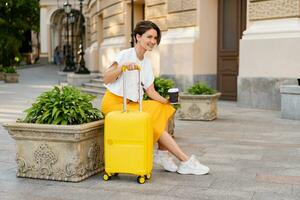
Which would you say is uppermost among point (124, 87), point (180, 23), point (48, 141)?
point (180, 23)

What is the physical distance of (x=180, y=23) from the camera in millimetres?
15789

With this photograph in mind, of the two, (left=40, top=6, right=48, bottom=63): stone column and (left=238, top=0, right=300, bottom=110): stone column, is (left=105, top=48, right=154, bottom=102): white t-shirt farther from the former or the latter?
(left=40, top=6, right=48, bottom=63): stone column

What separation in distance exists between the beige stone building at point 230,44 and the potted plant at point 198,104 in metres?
2.45

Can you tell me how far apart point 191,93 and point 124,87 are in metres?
5.15

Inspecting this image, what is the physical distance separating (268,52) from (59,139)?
8178 mm

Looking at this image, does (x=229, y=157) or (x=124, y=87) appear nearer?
(x=124, y=87)

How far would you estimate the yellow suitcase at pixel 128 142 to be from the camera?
518cm

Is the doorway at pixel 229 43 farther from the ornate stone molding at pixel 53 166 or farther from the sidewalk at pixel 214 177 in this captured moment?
the ornate stone molding at pixel 53 166

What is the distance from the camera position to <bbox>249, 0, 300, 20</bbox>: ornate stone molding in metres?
11.9

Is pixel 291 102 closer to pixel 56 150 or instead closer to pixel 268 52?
pixel 268 52

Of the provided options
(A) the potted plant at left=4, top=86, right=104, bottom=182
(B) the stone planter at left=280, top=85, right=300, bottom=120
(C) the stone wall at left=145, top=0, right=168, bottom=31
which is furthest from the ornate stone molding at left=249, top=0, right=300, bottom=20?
(A) the potted plant at left=4, top=86, right=104, bottom=182

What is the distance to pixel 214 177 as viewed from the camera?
5.65 meters

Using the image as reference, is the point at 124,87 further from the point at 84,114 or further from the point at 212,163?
the point at 212,163

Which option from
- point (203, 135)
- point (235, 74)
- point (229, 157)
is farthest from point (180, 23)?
point (229, 157)
